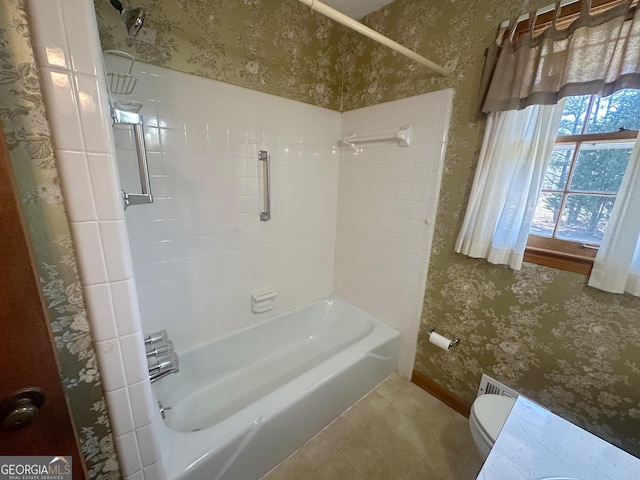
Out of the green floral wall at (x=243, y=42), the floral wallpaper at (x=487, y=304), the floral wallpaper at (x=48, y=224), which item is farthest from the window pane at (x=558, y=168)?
the floral wallpaper at (x=48, y=224)

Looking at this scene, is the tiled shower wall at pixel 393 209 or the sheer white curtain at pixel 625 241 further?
the tiled shower wall at pixel 393 209

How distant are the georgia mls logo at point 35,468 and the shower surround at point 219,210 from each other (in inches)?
4.6

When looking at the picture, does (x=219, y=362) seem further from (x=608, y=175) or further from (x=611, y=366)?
(x=608, y=175)

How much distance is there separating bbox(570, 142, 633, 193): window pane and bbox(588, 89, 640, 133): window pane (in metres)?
0.07

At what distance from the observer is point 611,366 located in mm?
1057

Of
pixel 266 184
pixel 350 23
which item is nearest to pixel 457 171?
pixel 350 23

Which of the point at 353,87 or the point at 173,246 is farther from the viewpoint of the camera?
the point at 353,87

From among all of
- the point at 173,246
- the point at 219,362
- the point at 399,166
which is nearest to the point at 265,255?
the point at 173,246

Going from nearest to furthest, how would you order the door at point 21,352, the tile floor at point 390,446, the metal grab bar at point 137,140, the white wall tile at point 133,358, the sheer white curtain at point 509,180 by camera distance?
1. the door at point 21,352
2. the white wall tile at point 133,358
3. the metal grab bar at point 137,140
4. the sheer white curtain at point 509,180
5. the tile floor at point 390,446

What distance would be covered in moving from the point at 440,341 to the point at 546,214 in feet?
2.94

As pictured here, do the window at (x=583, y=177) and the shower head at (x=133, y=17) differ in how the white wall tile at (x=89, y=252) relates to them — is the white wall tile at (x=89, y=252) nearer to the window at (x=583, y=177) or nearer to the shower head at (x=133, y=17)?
the shower head at (x=133, y=17)

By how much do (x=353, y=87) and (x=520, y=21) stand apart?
1010 mm

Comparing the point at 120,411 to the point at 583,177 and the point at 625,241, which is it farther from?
the point at 583,177

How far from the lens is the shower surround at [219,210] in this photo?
1.73ft
